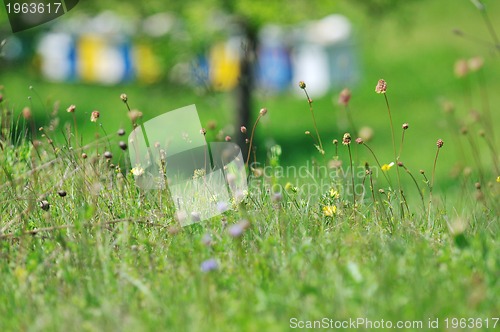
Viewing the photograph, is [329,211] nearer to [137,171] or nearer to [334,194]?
[334,194]

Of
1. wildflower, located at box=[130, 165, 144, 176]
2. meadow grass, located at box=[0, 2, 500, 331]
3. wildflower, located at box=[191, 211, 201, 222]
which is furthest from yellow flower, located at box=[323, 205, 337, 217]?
wildflower, located at box=[130, 165, 144, 176]

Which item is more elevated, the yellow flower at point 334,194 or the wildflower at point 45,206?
the wildflower at point 45,206

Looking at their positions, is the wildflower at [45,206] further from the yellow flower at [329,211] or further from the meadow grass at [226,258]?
the yellow flower at [329,211]

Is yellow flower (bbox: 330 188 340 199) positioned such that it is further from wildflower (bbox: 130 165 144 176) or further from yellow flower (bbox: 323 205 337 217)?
wildflower (bbox: 130 165 144 176)

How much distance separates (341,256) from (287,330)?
25.0 inches

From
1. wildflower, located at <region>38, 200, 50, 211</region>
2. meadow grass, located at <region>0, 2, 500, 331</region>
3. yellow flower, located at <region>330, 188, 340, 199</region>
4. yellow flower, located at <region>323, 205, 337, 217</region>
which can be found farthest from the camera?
yellow flower, located at <region>330, 188, 340, 199</region>

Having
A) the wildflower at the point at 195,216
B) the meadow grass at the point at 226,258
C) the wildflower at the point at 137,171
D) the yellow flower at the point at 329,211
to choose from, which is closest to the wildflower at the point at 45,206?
the meadow grass at the point at 226,258

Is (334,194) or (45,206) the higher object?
(45,206)

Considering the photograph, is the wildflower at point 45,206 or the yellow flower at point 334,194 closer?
the wildflower at point 45,206

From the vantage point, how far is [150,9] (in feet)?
36.6

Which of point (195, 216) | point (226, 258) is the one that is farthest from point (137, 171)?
point (226, 258)

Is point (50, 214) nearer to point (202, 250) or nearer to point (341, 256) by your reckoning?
point (202, 250)

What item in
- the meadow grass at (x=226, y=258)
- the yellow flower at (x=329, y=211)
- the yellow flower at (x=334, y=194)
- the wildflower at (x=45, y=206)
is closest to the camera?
the meadow grass at (x=226, y=258)

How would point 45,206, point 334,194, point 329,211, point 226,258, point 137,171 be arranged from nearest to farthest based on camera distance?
point 226,258 → point 45,206 → point 329,211 → point 334,194 → point 137,171
